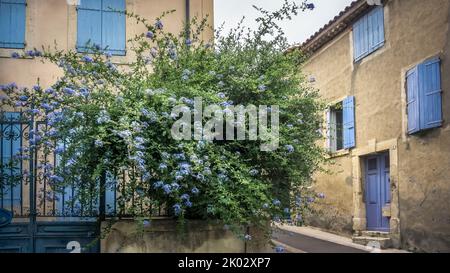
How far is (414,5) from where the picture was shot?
10359 millimetres

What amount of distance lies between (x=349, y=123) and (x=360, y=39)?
6.58 ft

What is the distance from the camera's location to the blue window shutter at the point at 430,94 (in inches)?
372

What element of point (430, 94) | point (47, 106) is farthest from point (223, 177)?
point (430, 94)

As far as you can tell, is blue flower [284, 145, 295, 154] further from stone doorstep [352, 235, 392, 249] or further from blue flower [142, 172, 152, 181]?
stone doorstep [352, 235, 392, 249]

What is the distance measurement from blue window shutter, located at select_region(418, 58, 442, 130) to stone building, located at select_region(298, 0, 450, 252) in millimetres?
18

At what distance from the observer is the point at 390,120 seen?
1111 centimetres

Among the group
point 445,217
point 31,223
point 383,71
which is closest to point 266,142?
point 31,223

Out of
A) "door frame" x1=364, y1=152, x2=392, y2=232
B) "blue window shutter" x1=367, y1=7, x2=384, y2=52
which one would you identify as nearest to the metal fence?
"door frame" x1=364, y1=152, x2=392, y2=232

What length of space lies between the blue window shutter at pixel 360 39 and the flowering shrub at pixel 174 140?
21.3ft

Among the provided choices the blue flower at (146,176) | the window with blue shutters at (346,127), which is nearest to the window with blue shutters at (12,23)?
the blue flower at (146,176)

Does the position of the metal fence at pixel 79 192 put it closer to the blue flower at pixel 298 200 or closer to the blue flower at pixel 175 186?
the blue flower at pixel 175 186

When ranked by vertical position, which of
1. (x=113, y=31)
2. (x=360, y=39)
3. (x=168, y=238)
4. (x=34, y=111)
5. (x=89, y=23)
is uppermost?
(x=360, y=39)

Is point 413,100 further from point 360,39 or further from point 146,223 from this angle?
point 146,223
